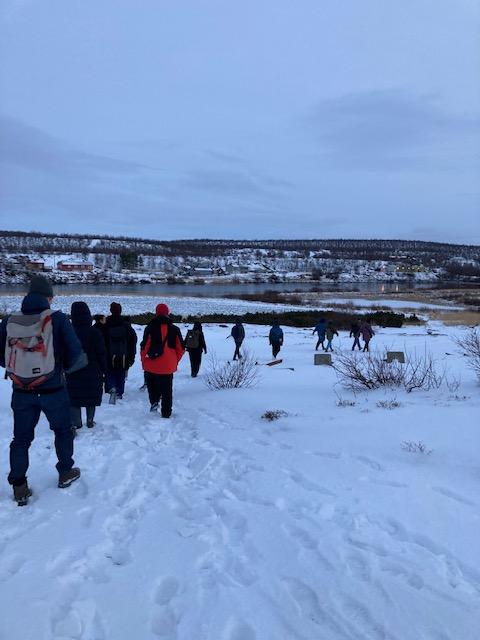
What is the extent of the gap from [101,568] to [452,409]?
4.88 m

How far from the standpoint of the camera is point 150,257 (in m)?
173

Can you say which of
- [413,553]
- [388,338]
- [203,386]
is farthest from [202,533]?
[388,338]

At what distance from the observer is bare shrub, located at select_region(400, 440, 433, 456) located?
4582 mm

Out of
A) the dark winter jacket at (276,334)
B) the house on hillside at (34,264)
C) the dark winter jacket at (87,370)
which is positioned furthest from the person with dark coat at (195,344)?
the house on hillside at (34,264)

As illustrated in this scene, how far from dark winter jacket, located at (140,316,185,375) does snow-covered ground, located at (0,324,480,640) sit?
1.05m

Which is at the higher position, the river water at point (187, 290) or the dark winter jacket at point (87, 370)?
the dark winter jacket at point (87, 370)

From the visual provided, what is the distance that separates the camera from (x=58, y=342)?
12.6 ft

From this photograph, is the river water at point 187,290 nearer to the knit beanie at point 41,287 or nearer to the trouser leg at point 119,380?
the trouser leg at point 119,380

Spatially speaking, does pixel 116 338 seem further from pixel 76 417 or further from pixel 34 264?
pixel 34 264

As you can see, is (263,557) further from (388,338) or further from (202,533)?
(388,338)

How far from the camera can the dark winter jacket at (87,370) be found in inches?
230

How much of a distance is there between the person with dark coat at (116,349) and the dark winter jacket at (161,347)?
1.17m

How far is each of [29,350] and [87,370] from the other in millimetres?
2318

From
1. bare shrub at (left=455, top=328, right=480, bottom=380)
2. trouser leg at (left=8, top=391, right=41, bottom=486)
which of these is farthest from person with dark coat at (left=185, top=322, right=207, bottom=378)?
trouser leg at (left=8, top=391, right=41, bottom=486)
